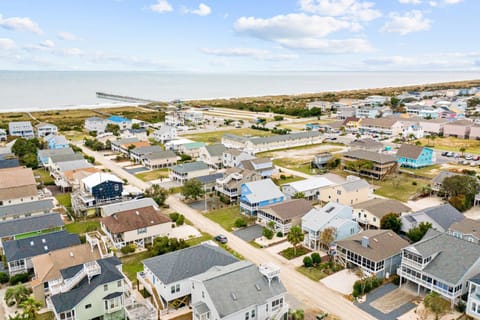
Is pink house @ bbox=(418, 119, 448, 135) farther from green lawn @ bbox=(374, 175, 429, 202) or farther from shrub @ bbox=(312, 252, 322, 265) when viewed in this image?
shrub @ bbox=(312, 252, 322, 265)

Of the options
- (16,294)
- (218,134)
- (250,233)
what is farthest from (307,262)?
(218,134)

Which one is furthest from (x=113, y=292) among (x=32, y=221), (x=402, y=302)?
(x=402, y=302)

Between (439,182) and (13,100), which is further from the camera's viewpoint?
(13,100)

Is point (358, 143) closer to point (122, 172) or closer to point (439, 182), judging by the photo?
point (439, 182)

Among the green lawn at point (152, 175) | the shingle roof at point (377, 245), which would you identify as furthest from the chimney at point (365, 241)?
the green lawn at point (152, 175)

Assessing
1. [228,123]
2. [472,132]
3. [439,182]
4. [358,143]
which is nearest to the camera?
[439,182]

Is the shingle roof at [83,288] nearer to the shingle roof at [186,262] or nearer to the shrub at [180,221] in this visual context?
the shingle roof at [186,262]
